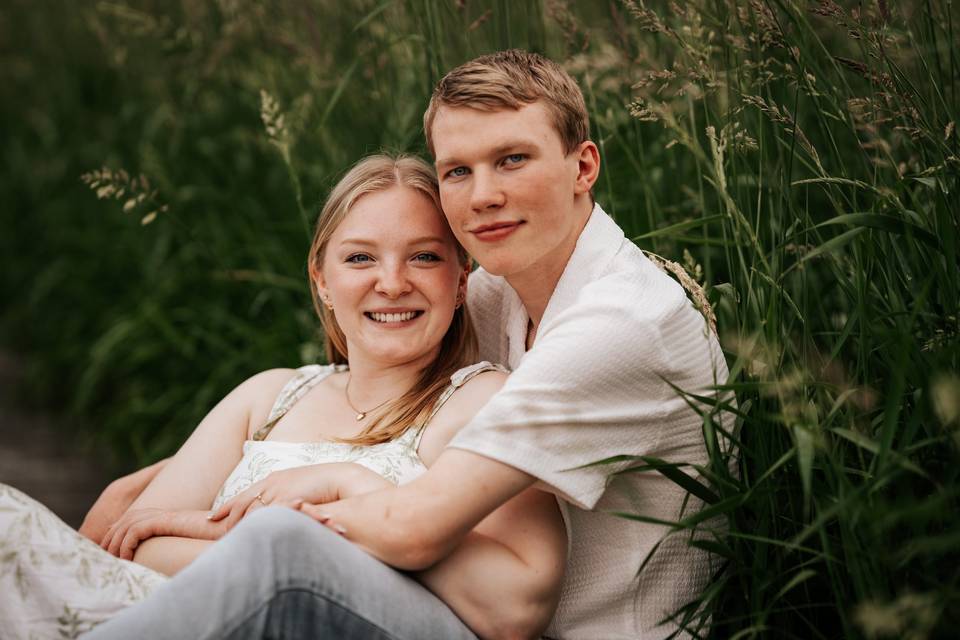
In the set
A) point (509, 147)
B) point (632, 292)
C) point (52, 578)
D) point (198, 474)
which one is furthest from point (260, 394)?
point (632, 292)

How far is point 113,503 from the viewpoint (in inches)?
95.8

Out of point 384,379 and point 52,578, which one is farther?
point 384,379

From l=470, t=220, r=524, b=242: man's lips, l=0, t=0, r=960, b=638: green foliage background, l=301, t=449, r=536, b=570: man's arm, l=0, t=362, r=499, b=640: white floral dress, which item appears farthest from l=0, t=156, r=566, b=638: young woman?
l=0, t=0, r=960, b=638: green foliage background

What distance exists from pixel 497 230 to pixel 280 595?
2.69ft

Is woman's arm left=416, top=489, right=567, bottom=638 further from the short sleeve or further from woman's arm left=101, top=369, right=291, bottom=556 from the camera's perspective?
woman's arm left=101, top=369, right=291, bottom=556

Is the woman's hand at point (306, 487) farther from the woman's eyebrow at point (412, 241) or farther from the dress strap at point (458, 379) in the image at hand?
the woman's eyebrow at point (412, 241)

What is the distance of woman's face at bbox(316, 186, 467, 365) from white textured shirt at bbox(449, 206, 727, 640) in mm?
308

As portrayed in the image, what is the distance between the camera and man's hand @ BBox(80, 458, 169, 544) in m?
2.41

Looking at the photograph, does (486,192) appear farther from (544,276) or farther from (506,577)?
(506,577)

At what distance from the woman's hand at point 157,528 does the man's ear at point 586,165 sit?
997 mm

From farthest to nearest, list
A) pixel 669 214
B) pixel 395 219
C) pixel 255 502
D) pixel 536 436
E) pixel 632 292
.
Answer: pixel 669 214 < pixel 395 219 < pixel 255 502 < pixel 632 292 < pixel 536 436

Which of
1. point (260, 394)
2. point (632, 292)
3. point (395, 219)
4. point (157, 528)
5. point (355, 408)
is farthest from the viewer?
point (260, 394)

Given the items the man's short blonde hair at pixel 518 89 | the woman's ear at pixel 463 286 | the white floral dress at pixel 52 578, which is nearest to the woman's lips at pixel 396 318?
the woman's ear at pixel 463 286

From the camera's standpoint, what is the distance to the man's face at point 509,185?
2.02 metres
